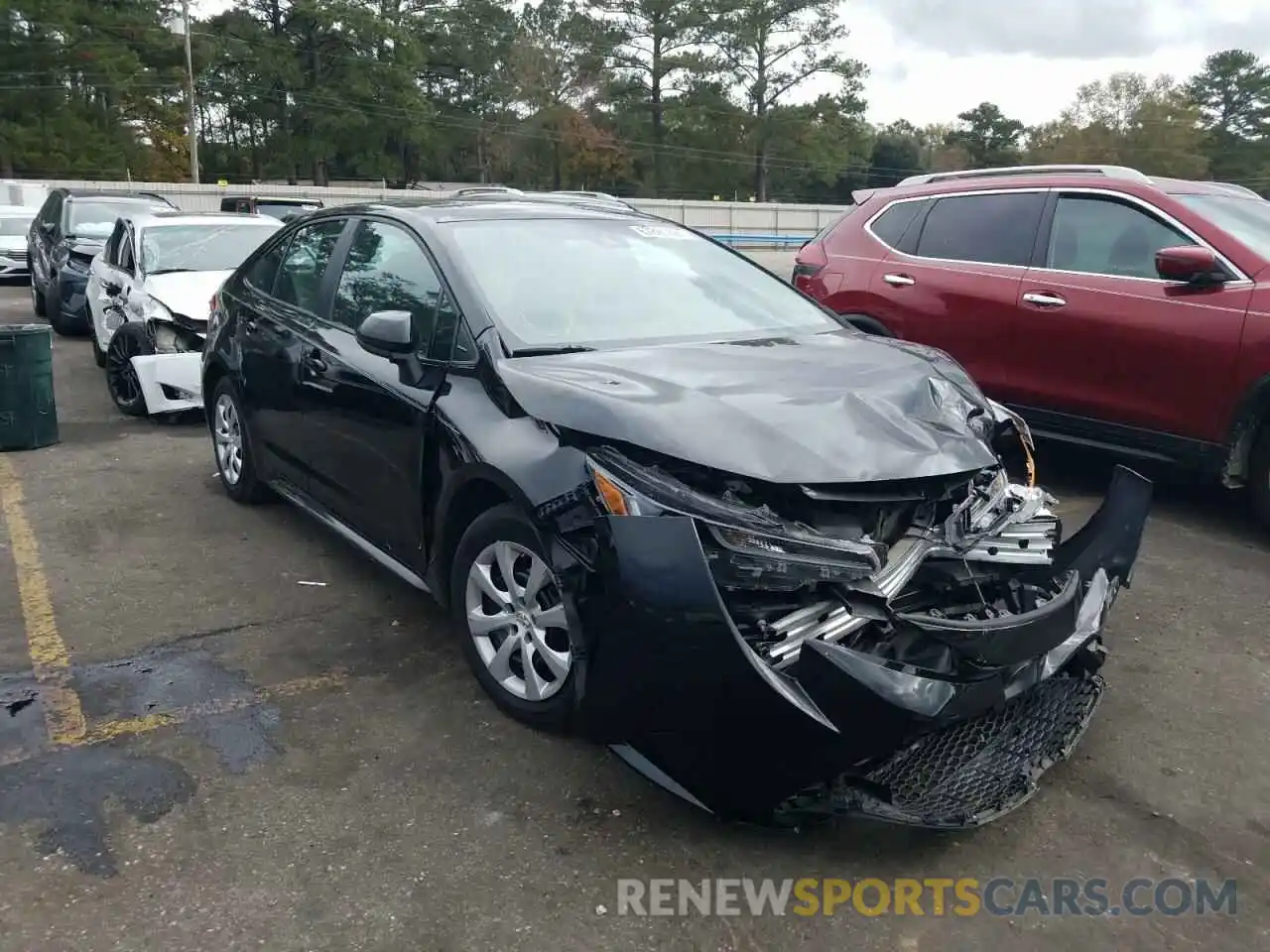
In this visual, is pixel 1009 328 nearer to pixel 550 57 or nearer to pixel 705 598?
pixel 705 598

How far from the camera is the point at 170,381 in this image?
7898 millimetres

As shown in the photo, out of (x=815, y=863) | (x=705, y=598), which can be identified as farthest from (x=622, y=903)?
(x=705, y=598)

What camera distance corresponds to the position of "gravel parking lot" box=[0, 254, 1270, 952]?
8.68 feet

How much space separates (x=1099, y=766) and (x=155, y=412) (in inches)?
274

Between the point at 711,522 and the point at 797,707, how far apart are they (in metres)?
0.55

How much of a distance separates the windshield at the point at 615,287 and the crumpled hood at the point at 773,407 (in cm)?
22

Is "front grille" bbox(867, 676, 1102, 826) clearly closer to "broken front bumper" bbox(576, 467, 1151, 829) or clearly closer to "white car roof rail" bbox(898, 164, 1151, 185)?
"broken front bumper" bbox(576, 467, 1151, 829)

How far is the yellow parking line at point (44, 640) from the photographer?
360cm

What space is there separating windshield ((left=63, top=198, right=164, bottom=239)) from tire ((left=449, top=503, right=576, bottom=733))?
11.3 metres

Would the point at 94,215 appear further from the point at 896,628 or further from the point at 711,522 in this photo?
the point at 896,628

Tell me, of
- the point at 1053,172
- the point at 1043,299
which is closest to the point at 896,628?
the point at 1043,299

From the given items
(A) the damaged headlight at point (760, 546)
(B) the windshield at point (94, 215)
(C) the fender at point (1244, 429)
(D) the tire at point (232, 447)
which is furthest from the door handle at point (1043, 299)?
(B) the windshield at point (94, 215)

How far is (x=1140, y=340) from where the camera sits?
564cm

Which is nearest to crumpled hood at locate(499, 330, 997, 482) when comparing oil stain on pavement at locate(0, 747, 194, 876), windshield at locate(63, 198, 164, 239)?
Result: oil stain on pavement at locate(0, 747, 194, 876)
